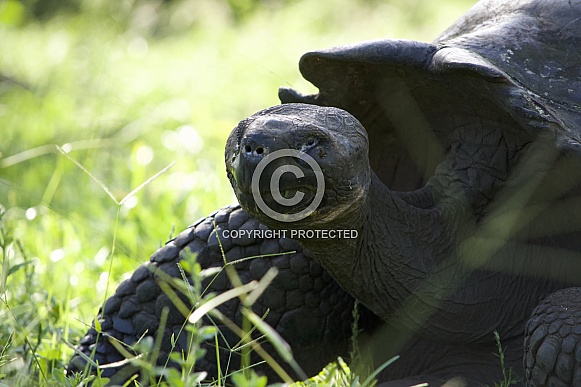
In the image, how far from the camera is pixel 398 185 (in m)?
2.65

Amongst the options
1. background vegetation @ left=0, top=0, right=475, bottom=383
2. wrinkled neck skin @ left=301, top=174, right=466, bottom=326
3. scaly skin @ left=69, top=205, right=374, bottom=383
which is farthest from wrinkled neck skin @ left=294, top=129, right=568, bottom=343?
background vegetation @ left=0, top=0, right=475, bottom=383

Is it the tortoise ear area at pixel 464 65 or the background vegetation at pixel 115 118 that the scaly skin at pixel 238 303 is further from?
the tortoise ear area at pixel 464 65

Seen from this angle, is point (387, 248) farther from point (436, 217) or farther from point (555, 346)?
point (555, 346)

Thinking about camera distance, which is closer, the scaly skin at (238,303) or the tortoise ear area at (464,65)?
the tortoise ear area at (464,65)

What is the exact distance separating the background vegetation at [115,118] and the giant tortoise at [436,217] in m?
0.38

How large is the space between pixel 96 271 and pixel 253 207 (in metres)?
1.76

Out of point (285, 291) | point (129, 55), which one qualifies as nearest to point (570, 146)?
point (285, 291)

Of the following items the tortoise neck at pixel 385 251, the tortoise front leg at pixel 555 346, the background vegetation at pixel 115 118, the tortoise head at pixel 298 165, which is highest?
the tortoise head at pixel 298 165

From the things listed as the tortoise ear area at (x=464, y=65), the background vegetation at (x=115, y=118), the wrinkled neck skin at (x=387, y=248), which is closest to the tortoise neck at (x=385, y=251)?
the wrinkled neck skin at (x=387, y=248)

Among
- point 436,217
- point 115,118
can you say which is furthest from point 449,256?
point 115,118

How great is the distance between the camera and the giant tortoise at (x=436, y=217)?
202 cm

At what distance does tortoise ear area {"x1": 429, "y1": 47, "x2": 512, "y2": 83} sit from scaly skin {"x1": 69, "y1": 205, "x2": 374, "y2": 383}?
69cm

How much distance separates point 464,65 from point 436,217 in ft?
1.50

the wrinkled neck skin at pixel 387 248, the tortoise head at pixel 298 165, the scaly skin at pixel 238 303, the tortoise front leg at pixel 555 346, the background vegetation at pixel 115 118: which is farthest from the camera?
the background vegetation at pixel 115 118
